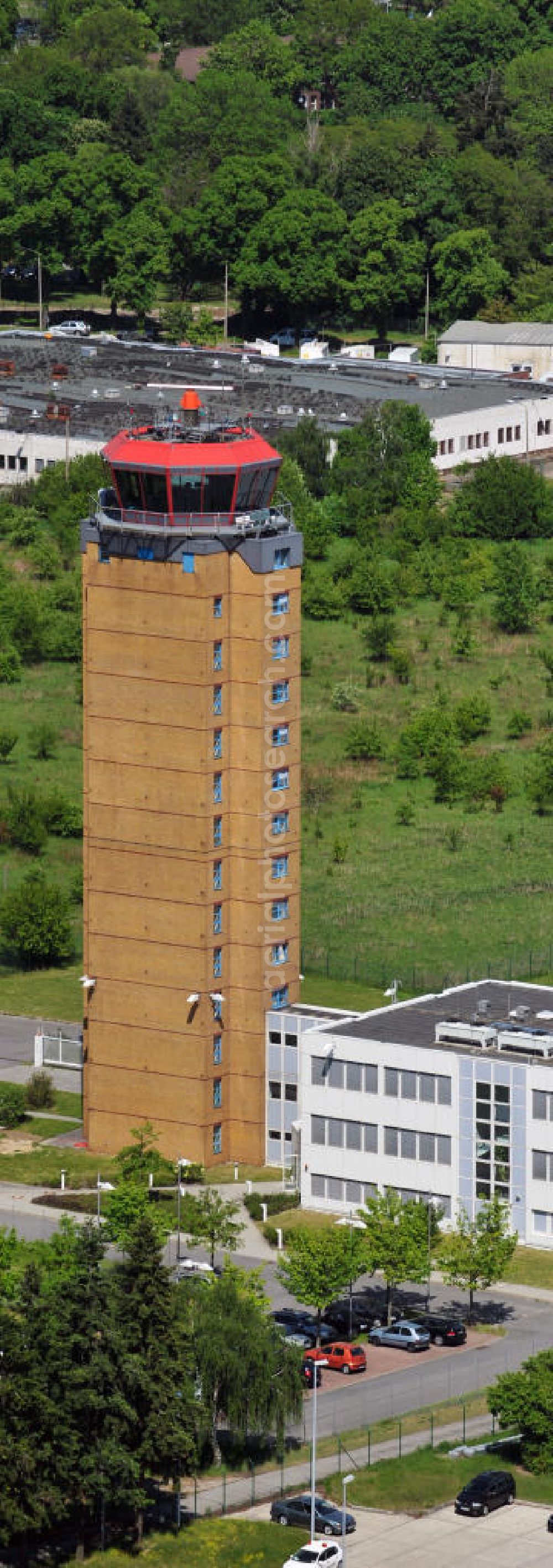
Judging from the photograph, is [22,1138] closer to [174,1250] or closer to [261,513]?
[174,1250]

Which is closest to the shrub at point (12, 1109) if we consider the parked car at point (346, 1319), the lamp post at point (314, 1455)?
the parked car at point (346, 1319)

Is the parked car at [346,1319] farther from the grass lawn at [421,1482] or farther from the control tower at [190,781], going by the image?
the control tower at [190,781]

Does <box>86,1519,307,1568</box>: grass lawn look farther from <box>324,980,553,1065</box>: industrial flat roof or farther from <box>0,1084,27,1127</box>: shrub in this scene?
<box>0,1084,27,1127</box>: shrub

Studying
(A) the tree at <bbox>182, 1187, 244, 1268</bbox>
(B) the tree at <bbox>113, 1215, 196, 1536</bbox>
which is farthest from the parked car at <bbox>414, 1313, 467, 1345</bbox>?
(B) the tree at <bbox>113, 1215, 196, 1536</bbox>

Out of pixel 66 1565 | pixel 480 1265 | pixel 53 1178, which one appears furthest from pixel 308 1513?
pixel 53 1178

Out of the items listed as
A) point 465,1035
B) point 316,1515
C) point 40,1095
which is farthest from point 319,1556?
point 40,1095

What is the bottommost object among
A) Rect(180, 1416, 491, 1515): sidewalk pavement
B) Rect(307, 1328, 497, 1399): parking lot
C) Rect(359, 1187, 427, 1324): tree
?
Rect(307, 1328, 497, 1399): parking lot

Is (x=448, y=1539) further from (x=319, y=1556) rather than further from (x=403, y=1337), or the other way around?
(x=403, y=1337)
